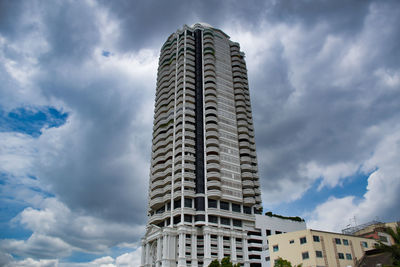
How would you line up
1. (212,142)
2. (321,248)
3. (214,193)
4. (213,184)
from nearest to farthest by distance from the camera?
(321,248), (214,193), (213,184), (212,142)

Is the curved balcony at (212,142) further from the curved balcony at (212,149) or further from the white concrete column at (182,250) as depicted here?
the white concrete column at (182,250)

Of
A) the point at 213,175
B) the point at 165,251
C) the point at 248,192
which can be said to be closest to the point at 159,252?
the point at 165,251

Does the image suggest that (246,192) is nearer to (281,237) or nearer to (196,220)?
(196,220)

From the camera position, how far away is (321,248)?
59.8m

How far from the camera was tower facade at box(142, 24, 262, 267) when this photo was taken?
3440 inches

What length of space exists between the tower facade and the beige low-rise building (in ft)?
88.5

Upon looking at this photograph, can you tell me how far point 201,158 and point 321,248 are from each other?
48296 millimetres

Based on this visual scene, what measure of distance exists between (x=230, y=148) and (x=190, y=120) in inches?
642

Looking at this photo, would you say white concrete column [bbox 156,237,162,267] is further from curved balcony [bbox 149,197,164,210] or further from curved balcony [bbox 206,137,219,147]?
curved balcony [bbox 206,137,219,147]

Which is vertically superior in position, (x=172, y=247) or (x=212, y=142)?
(x=212, y=142)

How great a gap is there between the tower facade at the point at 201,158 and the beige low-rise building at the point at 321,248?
1062 inches

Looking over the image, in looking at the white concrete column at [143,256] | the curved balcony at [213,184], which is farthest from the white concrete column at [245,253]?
the white concrete column at [143,256]

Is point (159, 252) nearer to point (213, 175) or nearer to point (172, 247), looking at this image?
point (172, 247)

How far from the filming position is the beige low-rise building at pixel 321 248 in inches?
2330
